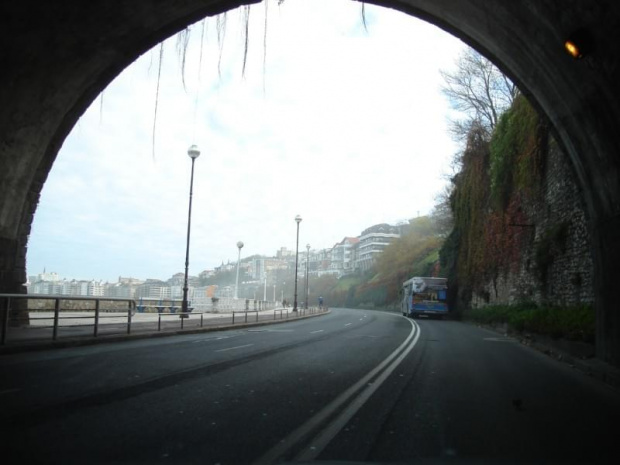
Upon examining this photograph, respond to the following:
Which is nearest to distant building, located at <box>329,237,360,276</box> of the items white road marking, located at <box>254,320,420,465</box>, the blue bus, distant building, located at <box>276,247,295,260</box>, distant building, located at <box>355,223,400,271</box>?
distant building, located at <box>276,247,295,260</box>

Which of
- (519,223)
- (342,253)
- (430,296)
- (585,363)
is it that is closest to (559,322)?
(585,363)

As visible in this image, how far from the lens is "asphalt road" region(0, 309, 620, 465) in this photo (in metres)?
4.88

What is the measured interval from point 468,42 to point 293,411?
9.25 m

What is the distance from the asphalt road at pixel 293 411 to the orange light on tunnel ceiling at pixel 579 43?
17.1 feet

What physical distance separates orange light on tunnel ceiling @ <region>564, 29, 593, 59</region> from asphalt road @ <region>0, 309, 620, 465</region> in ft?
17.1

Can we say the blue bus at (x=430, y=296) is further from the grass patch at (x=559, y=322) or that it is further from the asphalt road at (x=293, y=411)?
the asphalt road at (x=293, y=411)

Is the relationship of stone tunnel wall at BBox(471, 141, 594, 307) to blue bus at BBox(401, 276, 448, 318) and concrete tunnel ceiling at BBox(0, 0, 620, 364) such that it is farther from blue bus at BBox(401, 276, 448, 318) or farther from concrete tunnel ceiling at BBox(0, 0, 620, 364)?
blue bus at BBox(401, 276, 448, 318)

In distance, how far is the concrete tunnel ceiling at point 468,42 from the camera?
8.52 m

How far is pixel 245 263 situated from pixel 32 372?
157 metres

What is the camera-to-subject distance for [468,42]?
11984 millimetres

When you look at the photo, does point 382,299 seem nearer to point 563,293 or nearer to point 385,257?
point 385,257

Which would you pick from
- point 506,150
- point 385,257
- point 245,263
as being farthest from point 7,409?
point 245,263

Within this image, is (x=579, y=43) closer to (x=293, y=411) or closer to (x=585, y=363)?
(x=293, y=411)

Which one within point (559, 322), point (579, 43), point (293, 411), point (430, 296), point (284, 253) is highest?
point (284, 253)
